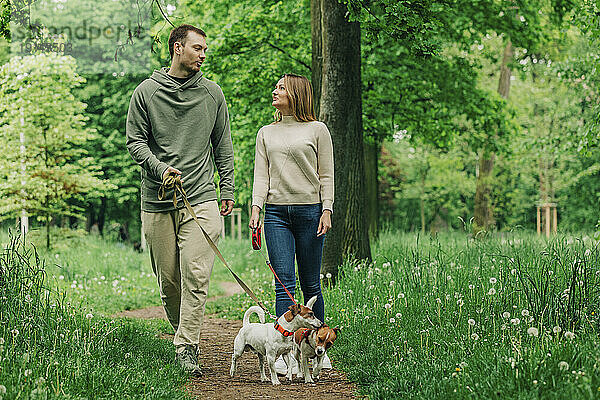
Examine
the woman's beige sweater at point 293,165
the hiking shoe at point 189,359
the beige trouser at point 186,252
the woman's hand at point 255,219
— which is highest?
the woman's beige sweater at point 293,165

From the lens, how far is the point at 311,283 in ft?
18.0

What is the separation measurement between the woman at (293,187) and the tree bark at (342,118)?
3.24 meters

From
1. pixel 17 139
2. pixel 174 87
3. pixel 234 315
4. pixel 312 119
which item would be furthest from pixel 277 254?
pixel 17 139

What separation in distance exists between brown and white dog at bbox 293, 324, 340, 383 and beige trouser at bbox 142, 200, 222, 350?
0.98m

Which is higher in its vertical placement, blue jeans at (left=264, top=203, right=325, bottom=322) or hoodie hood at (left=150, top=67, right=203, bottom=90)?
hoodie hood at (left=150, top=67, right=203, bottom=90)

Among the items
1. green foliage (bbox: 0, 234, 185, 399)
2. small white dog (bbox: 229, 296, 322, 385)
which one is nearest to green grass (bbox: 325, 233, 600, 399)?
small white dog (bbox: 229, 296, 322, 385)

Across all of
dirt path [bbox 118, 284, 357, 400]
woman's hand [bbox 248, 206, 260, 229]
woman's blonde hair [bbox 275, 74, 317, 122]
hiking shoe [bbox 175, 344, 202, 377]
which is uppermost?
woman's blonde hair [bbox 275, 74, 317, 122]

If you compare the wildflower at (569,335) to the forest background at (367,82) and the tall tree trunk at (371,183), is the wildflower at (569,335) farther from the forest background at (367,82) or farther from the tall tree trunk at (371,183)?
the tall tree trunk at (371,183)

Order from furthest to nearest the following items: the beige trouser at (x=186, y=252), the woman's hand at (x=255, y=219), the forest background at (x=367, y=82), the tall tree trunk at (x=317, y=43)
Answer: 1. the forest background at (x=367, y=82)
2. the tall tree trunk at (x=317, y=43)
3. the beige trouser at (x=186, y=252)
4. the woman's hand at (x=255, y=219)

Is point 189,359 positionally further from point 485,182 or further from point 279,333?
point 485,182

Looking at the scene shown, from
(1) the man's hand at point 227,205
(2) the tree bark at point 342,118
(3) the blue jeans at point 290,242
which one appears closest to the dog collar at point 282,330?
(3) the blue jeans at point 290,242

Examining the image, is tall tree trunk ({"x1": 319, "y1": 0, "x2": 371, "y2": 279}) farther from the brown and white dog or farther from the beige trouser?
the brown and white dog

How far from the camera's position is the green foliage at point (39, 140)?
16.4m

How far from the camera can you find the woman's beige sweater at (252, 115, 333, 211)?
17.5ft
